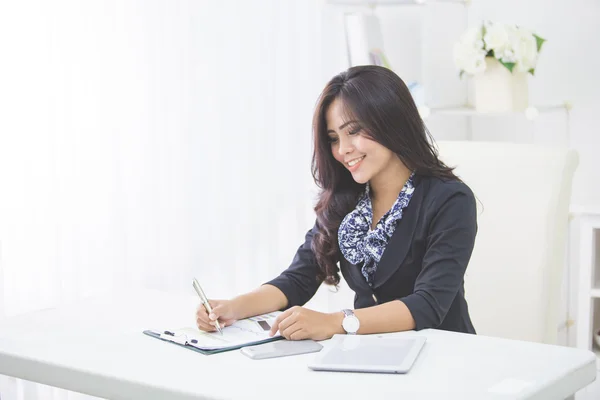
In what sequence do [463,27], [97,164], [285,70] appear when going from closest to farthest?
[97,164], [285,70], [463,27]

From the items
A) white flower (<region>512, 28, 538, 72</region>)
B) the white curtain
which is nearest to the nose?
the white curtain

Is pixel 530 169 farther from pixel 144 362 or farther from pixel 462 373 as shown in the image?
pixel 144 362

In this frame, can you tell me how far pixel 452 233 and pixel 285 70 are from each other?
136cm

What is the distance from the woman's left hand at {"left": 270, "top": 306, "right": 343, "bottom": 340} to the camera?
1.51m

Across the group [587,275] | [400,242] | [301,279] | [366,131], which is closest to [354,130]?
[366,131]

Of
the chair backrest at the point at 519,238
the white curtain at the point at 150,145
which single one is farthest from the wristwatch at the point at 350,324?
the white curtain at the point at 150,145

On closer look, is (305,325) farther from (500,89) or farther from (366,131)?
(500,89)

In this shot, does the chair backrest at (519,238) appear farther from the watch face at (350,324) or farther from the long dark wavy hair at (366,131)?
the watch face at (350,324)

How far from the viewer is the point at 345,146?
72.9 inches

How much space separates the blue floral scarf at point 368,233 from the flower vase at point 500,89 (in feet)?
4.02

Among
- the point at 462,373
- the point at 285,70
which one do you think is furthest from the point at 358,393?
the point at 285,70

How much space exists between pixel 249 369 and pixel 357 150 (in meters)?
0.65

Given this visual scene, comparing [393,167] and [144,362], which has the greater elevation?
[393,167]

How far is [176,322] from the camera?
170 cm
